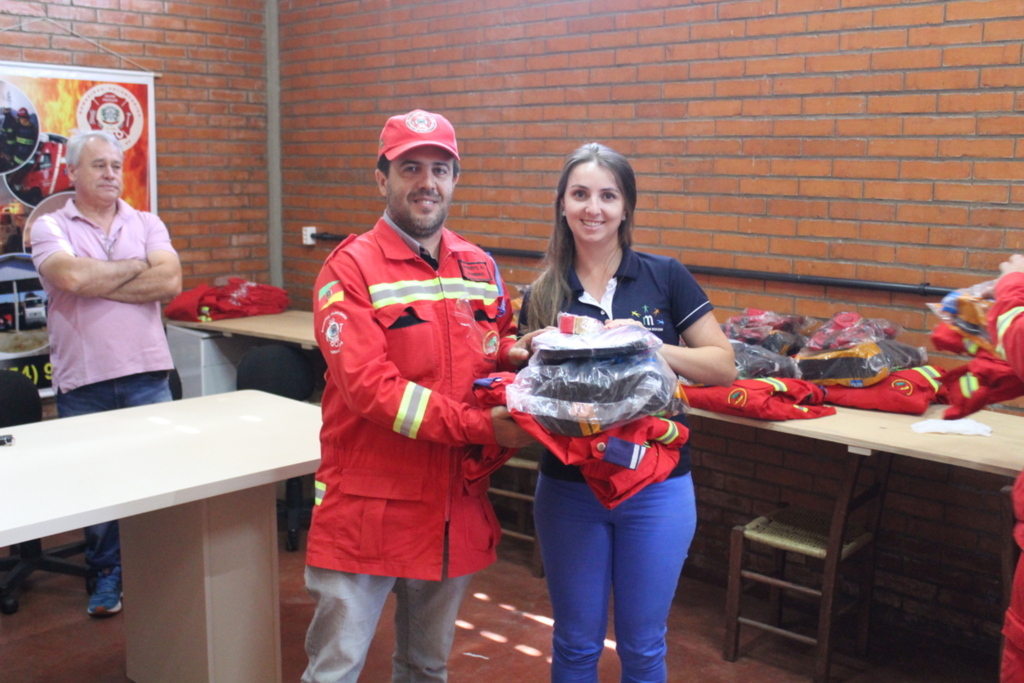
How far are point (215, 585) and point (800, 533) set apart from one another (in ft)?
6.58

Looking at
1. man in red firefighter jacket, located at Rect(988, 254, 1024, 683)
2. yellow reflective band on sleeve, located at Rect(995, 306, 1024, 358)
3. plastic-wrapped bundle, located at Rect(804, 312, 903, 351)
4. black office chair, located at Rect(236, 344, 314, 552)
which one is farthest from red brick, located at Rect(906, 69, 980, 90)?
black office chair, located at Rect(236, 344, 314, 552)

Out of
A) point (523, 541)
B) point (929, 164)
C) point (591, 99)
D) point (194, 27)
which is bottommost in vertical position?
point (523, 541)

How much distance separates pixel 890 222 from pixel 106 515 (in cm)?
281

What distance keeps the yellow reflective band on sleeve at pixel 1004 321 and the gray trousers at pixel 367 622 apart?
1.31m

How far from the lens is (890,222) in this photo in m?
3.40

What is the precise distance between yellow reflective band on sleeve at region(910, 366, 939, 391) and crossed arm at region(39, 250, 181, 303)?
283cm

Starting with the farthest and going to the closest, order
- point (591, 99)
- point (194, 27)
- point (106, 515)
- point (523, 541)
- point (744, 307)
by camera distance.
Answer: point (194, 27) < point (523, 541) < point (591, 99) < point (744, 307) < point (106, 515)

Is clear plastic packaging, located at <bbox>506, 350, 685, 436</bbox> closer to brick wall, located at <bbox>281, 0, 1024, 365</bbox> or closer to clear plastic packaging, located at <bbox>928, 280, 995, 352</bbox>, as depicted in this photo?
clear plastic packaging, located at <bbox>928, 280, 995, 352</bbox>

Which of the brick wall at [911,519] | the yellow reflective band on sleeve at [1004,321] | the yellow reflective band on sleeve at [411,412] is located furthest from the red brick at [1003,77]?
the yellow reflective band on sleeve at [411,412]

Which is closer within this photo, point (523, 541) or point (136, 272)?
point (136, 272)

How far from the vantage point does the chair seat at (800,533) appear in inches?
125

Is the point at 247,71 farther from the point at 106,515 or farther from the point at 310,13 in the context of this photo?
the point at 106,515

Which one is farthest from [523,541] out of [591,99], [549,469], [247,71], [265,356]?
[247,71]

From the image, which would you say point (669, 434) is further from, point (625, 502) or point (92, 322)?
point (92, 322)
